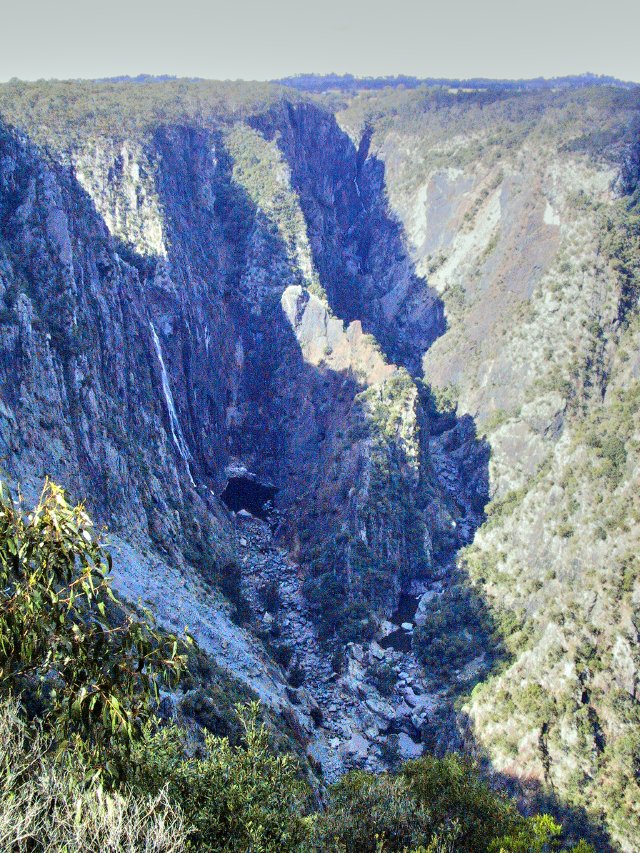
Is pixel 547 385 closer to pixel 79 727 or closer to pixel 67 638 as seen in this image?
pixel 79 727

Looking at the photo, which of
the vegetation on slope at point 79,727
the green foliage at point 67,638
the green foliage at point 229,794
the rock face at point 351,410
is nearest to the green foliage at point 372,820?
the green foliage at point 229,794

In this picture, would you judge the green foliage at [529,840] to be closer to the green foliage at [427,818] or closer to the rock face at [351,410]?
the green foliage at [427,818]

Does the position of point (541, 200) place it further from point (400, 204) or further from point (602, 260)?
point (400, 204)

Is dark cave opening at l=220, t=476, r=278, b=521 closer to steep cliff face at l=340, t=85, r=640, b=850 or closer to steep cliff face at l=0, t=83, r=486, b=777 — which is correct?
steep cliff face at l=0, t=83, r=486, b=777

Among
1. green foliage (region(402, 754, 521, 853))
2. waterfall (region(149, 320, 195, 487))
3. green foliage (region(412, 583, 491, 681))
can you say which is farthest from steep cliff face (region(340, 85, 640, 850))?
waterfall (region(149, 320, 195, 487))

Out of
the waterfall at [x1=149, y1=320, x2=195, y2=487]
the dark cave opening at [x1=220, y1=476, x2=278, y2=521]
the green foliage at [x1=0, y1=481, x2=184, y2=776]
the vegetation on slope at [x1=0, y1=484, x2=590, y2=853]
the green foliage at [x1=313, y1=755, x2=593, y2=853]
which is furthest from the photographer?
the dark cave opening at [x1=220, y1=476, x2=278, y2=521]

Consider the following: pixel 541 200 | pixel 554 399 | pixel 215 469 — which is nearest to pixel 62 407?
pixel 215 469

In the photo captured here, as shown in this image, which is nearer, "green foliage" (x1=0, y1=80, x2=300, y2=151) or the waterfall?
the waterfall

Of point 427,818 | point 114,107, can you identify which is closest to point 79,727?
point 427,818
